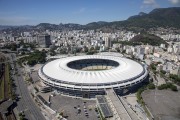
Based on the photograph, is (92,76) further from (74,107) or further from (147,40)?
(147,40)

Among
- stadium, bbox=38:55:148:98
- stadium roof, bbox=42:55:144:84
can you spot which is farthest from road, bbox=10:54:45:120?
stadium roof, bbox=42:55:144:84

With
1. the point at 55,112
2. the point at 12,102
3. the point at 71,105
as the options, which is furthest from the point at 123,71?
the point at 12,102

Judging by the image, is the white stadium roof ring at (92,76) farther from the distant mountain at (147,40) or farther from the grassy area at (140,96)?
the distant mountain at (147,40)

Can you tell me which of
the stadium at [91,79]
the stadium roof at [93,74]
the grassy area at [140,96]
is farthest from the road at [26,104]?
the grassy area at [140,96]

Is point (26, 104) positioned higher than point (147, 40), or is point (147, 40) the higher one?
point (147, 40)

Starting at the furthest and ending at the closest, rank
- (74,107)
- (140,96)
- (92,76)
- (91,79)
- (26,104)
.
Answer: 1. (92,76)
2. (91,79)
3. (140,96)
4. (26,104)
5. (74,107)

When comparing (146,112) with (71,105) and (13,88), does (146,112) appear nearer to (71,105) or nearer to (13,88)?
(71,105)

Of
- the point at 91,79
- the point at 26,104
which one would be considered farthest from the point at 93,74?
the point at 26,104
